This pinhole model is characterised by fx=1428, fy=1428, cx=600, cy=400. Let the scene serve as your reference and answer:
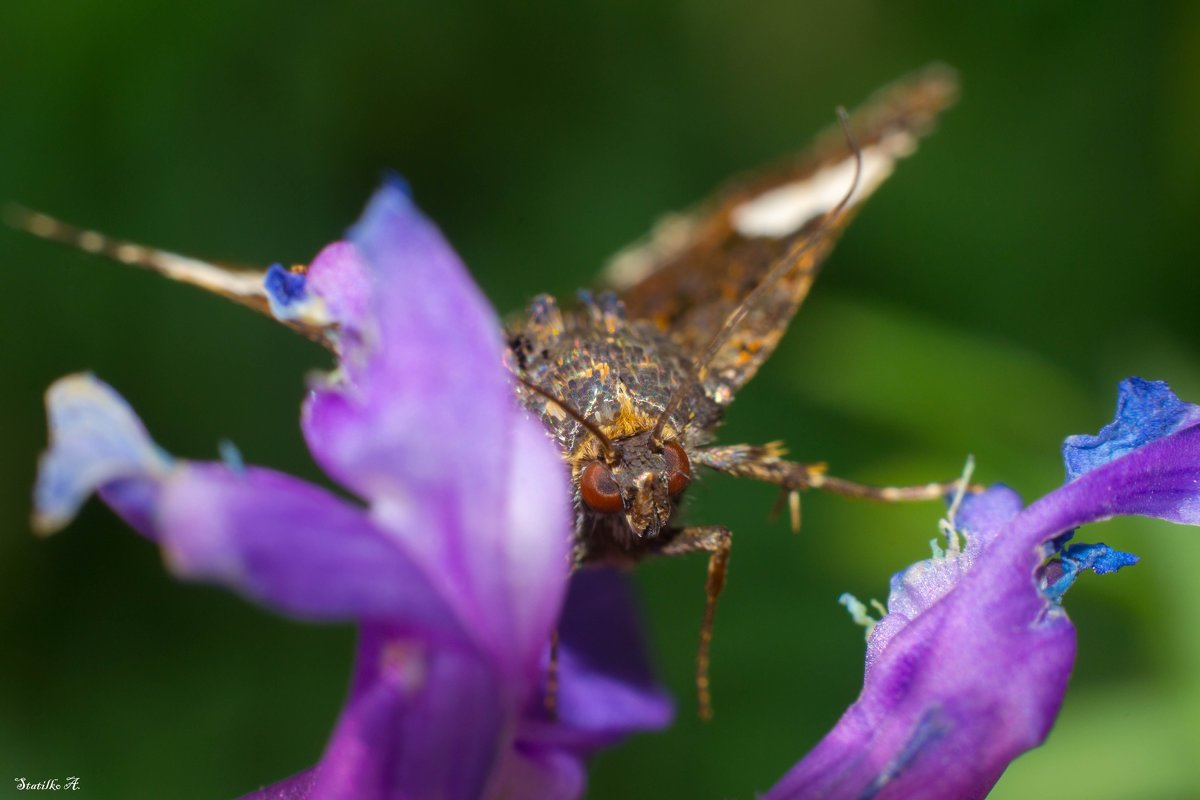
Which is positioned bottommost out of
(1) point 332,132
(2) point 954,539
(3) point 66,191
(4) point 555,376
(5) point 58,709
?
(2) point 954,539

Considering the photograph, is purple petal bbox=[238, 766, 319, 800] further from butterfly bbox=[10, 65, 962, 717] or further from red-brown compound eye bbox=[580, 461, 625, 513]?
red-brown compound eye bbox=[580, 461, 625, 513]

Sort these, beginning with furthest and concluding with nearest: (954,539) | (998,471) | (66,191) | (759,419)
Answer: (759,419) < (66,191) < (998,471) < (954,539)

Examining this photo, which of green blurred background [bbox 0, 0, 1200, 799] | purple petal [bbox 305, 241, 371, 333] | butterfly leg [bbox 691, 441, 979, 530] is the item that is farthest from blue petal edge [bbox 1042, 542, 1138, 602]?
green blurred background [bbox 0, 0, 1200, 799]

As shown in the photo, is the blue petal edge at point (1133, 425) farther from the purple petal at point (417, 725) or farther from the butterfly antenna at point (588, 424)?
the purple petal at point (417, 725)

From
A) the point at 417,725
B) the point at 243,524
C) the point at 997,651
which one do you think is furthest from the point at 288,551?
the point at 997,651

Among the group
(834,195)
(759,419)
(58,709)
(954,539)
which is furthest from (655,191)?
(954,539)

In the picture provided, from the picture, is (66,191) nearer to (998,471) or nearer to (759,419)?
(759,419)

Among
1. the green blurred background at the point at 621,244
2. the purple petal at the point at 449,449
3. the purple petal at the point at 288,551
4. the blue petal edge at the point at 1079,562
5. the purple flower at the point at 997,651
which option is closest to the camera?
the purple petal at the point at 288,551

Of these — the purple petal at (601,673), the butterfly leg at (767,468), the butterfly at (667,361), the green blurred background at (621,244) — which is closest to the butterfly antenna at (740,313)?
the butterfly at (667,361)
